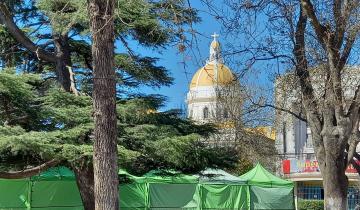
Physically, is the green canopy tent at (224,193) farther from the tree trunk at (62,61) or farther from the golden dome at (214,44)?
the golden dome at (214,44)

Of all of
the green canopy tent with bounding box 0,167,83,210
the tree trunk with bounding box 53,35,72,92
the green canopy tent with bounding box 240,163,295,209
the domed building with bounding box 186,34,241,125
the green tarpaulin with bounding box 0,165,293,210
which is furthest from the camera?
the green canopy tent with bounding box 240,163,295,209

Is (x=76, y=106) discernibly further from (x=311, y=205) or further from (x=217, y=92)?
(x=311, y=205)

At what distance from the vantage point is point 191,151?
15.6 m

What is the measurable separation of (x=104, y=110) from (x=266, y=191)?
65.3 ft

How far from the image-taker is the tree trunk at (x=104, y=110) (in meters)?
7.92

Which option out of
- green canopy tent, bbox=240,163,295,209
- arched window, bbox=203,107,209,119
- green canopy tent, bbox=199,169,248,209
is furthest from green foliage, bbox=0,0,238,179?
arched window, bbox=203,107,209,119

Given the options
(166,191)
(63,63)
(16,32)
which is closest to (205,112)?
(166,191)

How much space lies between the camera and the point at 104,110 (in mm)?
8148

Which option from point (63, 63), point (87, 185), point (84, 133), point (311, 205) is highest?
point (63, 63)

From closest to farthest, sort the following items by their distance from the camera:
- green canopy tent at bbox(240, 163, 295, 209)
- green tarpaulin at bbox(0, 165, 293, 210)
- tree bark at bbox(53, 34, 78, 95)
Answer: tree bark at bbox(53, 34, 78, 95)
green tarpaulin at bbox(0, 165, 293, 210)
green canopy tent at bbox(240, 163, 295, 209)

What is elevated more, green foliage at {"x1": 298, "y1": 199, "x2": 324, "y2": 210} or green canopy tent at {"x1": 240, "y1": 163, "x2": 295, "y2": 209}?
green canopy tent at {"x1": 240, "y1": 163, "x2": 295, "y2": 209}

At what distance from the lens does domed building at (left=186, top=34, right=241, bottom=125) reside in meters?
12.3

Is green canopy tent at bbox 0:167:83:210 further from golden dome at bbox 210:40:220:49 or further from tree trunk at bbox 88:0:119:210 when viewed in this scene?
tree trunk at bbox 88:0:119:210

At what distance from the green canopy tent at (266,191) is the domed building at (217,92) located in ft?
9.94
